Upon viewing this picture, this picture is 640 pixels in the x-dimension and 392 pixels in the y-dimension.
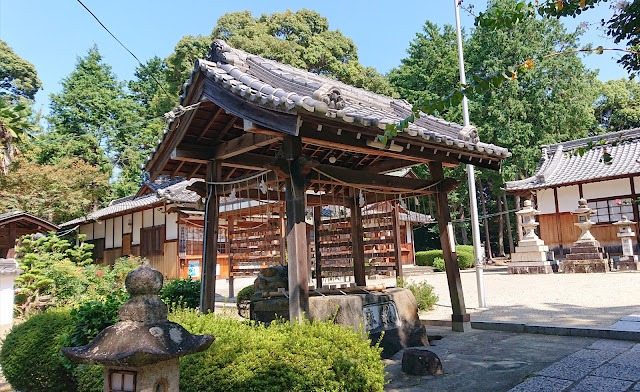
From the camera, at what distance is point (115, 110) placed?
31.2m

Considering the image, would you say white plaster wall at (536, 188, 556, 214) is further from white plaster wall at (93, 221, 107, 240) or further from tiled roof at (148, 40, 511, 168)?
white plaster wall at (93, 221, 107, 240)

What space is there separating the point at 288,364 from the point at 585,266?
1960cm

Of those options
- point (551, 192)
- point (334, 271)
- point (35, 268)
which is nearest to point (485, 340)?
point (334, 271)

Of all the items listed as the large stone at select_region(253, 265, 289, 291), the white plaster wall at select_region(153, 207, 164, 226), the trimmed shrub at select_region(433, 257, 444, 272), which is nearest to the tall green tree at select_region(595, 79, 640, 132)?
the trimmed shrub at select_region(433, 257, 444, 272)

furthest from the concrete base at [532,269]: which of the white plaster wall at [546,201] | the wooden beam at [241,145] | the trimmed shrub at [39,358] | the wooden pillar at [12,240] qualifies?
A: the wooden pillar at [12,240]

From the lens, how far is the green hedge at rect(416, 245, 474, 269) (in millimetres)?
27156

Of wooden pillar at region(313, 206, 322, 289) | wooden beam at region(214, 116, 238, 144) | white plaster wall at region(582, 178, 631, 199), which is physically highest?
white plaster wall at region(582, 178, 631, 199)

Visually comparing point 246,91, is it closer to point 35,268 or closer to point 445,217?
point 445,217

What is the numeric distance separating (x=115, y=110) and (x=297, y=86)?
1120 inches

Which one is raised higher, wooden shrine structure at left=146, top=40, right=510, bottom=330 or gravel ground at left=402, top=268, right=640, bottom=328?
wooden shrine structure at left=146, top=40, right=510, bottom=330

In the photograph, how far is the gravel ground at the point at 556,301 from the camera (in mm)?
9172

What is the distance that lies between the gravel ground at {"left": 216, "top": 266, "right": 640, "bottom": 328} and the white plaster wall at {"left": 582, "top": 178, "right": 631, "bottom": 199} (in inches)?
301

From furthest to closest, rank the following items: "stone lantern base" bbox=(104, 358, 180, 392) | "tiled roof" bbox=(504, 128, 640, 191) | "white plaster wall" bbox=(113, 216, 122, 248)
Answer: "white plaster wall" bbox=(113, 216, 122, 248), "tiled roof" bbox=(504, 128, 640, 191), "stone lantern base" bbox=(104, 358, 180, 392)

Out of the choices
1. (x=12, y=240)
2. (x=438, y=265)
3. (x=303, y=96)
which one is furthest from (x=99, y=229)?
(x=303, y=96)
